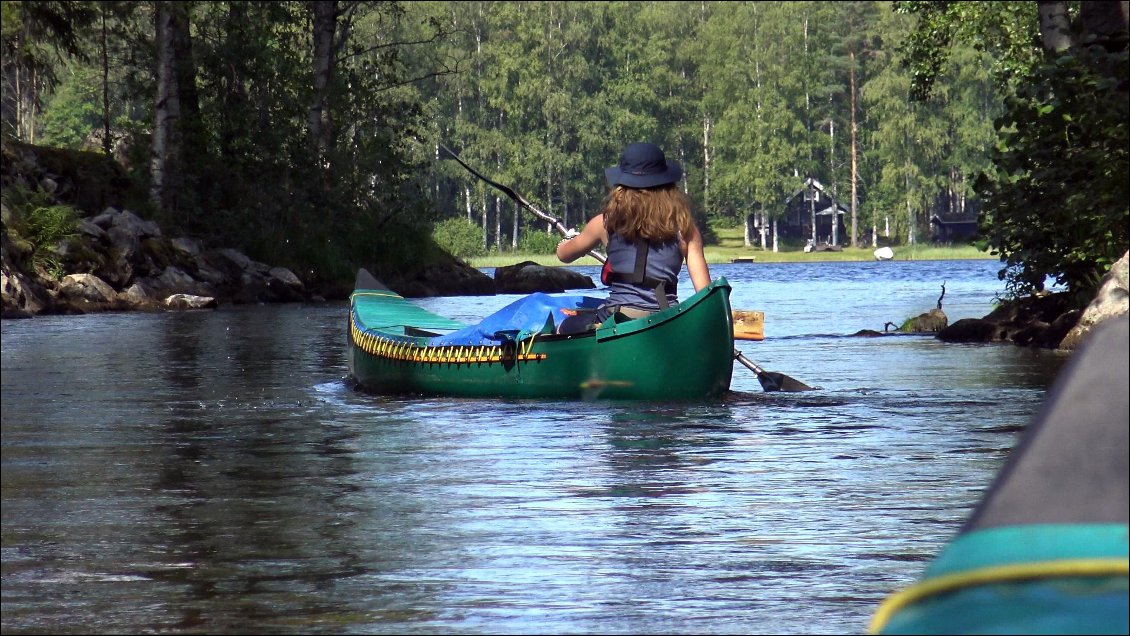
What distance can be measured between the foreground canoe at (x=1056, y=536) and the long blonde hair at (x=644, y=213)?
8.51m

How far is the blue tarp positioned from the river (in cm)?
53

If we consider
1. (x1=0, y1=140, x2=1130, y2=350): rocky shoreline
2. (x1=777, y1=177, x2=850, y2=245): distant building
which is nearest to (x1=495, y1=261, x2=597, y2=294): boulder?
(x1=0, y1=140, x2=1130, y2=350): rocky shoreline

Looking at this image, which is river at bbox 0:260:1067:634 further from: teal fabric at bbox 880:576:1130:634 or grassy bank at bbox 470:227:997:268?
grassy bank at bbox 470:227:997:268

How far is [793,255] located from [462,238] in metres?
19.4

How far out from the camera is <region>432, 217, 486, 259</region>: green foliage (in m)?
89.9

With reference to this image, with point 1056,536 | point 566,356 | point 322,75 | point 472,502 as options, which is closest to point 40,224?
point 322,75

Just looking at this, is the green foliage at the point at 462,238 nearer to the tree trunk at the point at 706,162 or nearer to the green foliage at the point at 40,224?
the tree trunk at the point at 706,162

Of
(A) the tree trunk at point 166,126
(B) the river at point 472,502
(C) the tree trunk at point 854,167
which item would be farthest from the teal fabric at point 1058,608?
(C) the tree trunk at point 854,167

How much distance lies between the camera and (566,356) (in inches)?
451

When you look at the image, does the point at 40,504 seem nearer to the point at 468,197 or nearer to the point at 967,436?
the point at 967,436

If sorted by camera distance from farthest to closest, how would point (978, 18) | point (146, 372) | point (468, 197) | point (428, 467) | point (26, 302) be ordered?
point (468, 197), point (978, 18), point (26, 302), point (146, 372), point (428, 467)

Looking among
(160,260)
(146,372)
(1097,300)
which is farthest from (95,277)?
(1097,300)

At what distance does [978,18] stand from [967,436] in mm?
22722

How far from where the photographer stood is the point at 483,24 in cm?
10050
